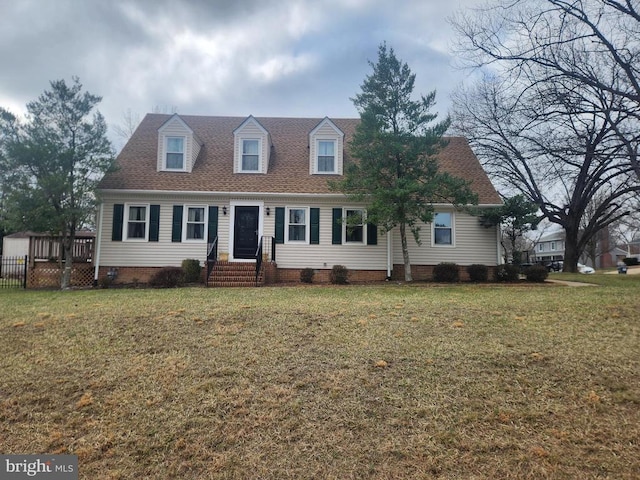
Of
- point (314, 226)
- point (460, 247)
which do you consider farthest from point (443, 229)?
point (314, 226)

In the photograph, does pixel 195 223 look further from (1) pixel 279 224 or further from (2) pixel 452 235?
(2) pixel 452 235

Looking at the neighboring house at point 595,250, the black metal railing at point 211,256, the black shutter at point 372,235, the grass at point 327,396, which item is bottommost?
the grass at point 327,396

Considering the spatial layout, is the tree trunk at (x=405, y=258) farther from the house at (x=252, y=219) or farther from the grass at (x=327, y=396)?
the grass at (x=327, y=396)

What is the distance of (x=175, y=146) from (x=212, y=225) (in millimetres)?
3713

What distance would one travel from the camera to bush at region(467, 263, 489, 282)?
13.6 m

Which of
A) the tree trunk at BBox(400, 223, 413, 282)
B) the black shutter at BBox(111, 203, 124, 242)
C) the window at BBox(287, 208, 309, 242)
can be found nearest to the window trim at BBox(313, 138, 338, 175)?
the window at BBox(287, 208, 309, 242)

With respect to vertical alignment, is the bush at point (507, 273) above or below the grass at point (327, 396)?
above

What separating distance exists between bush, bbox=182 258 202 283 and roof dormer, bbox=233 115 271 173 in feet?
13.7

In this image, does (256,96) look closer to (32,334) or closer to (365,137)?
(365,137)

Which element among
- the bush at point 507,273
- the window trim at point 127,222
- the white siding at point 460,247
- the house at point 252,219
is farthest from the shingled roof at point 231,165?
the bush at point 507,273

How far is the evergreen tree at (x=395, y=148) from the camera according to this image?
41.0 feet

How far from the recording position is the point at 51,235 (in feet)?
41.1

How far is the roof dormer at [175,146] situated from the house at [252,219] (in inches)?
1.5

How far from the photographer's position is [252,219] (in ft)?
46.6
